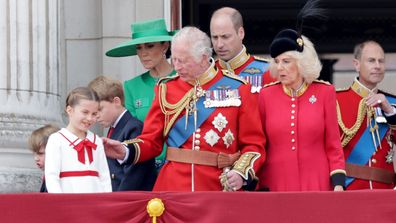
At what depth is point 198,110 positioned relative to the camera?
8859mm

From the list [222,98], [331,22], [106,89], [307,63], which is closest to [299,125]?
[307,63]

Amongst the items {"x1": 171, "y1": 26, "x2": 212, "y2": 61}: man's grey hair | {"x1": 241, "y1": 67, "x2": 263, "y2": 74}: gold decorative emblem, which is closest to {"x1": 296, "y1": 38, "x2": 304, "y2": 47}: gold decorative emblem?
{"x1": 171, "y1": 26, "x2": 212, "y2": 61}: man's grey hair

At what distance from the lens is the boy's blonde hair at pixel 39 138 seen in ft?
30.3

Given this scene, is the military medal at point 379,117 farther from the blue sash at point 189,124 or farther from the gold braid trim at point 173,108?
the gold braid trim at point 173,108

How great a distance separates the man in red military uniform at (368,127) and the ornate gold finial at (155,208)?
1.59 m

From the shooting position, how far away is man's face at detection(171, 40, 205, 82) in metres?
8.74

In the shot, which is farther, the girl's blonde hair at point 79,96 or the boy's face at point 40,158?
the boy's face at point 40,158

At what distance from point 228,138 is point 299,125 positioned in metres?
0.41

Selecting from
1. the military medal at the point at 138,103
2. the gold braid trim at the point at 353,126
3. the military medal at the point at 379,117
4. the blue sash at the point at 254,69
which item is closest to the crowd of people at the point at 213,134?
the military medal at the point at 379,117

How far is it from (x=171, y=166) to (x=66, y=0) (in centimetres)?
297

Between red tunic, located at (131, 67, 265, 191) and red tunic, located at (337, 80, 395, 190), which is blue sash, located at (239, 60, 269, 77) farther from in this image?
red tunic, located at (131, 67, 265, 191)

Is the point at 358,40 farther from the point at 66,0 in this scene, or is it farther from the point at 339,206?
the point at 339,206

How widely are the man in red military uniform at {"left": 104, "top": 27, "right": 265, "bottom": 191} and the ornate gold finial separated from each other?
596 mm

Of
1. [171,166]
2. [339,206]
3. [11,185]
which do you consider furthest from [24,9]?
[339,206]
